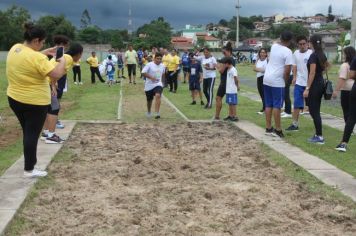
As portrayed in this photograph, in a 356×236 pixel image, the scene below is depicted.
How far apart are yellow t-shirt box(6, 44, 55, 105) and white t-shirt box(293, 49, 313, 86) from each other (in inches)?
243

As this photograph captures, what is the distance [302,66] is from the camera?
1135cm

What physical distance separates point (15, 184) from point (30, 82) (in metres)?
1.21

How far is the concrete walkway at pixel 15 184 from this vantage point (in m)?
5.27

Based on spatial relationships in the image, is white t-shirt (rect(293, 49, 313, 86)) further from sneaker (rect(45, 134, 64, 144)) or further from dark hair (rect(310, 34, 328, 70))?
sneaker (rect(45, 134, 64, 144))

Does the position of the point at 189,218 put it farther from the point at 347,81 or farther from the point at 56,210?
the point at 347,81

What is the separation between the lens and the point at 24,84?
6480 millimetres

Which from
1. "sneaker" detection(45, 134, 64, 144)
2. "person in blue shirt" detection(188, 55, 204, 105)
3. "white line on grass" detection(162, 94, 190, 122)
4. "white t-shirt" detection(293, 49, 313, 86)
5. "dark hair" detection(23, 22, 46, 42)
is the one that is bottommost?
"white line on grass" detection(162, 94, 190, 122)

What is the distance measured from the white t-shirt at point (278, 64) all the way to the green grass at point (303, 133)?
1043 mm

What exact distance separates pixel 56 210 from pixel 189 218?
1.34 metres

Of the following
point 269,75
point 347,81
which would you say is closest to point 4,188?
point 269,75

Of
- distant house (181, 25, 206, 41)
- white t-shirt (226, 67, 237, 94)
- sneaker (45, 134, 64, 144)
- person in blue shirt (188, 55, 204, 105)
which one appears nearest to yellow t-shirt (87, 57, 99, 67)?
person in blue shirt (188, 55, 204, 105)

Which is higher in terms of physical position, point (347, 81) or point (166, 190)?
point (347, 81)

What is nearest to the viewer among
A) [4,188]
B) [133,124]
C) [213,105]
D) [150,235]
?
[150,235]

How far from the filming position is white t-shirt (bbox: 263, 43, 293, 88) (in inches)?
382
